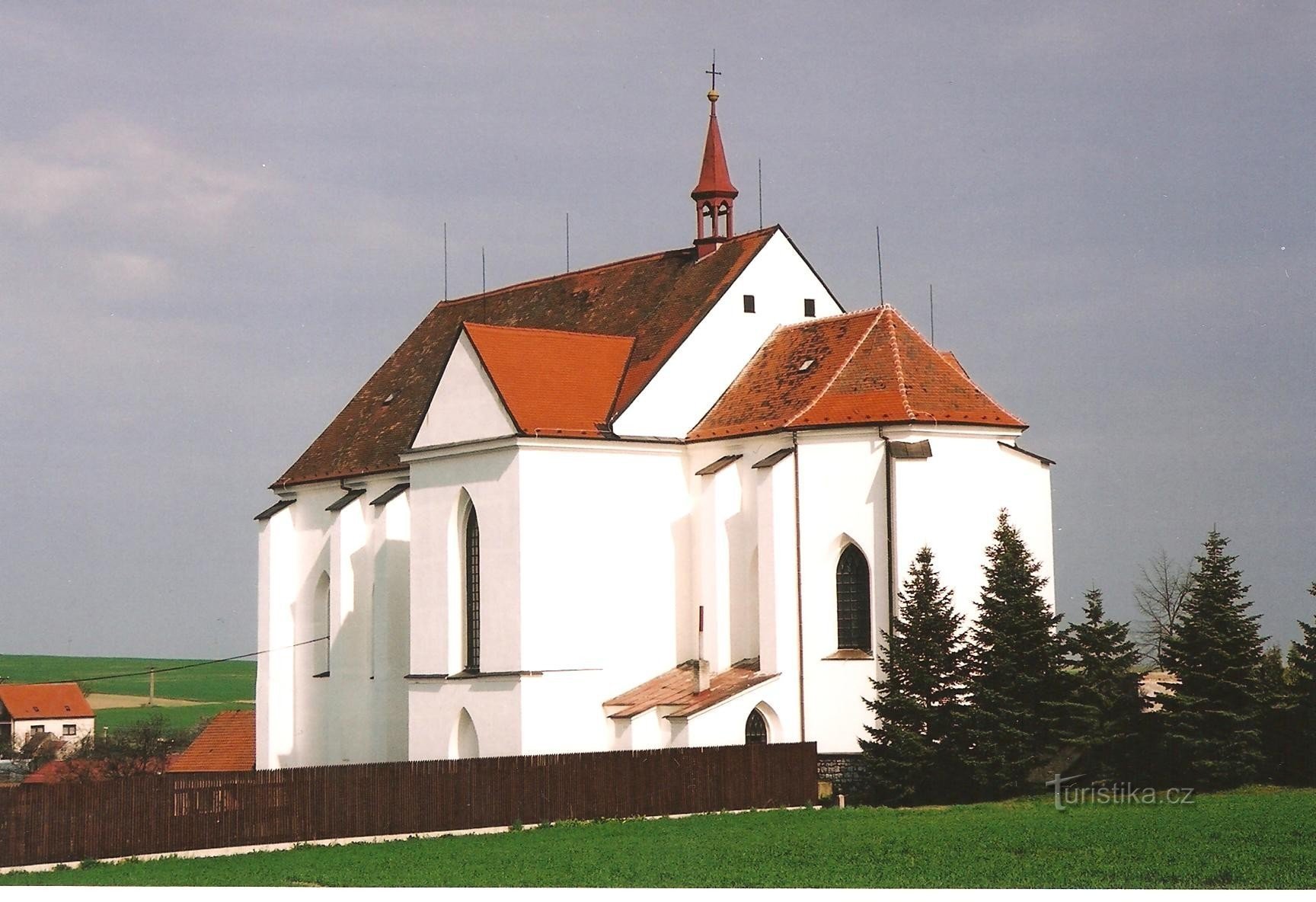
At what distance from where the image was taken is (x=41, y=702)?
12350 cm

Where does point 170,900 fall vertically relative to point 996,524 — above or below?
below

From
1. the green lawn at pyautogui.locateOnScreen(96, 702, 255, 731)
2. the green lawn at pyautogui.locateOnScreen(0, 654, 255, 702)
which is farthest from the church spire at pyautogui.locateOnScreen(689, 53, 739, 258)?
the green lawn at pyautogui.locateOnScreen(0, 654, 255, 702)

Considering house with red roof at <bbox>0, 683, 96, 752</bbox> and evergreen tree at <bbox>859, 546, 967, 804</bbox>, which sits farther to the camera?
house with red roof at <bbox>0, 683, 96, 752</bbox>

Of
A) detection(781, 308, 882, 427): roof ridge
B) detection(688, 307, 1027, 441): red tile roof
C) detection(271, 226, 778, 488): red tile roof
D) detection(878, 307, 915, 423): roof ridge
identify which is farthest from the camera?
detection(271, 226, 778, 488): red tile roof

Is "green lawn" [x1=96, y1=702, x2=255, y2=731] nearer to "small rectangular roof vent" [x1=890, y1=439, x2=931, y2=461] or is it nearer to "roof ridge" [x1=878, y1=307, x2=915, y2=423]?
"roof ridge" [x1=878, y1=307, x2=915, y2=423]

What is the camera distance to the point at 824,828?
105ft

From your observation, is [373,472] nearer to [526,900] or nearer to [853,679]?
[853,679]

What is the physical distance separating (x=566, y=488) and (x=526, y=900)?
2055cm

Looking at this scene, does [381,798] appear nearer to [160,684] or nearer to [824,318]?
[824,318]

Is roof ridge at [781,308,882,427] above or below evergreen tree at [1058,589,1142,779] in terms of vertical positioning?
above

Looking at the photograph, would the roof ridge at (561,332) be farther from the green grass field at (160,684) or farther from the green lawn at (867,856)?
the green grass field at (160,684)

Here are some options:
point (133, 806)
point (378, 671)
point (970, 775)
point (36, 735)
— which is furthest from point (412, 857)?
point (36, 735)

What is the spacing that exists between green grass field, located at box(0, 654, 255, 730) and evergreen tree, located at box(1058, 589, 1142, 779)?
3800 inches

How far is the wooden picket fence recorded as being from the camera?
30.9 metres
